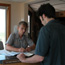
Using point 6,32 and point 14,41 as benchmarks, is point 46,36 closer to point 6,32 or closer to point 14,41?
point 14,41

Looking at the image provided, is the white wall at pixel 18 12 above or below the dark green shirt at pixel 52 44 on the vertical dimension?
above

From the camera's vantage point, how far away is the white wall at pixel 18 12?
4367mm

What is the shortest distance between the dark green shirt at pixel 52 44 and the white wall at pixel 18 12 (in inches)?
128

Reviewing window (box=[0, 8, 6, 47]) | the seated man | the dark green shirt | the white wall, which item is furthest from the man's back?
window (box=[0, 8, 6, 47])

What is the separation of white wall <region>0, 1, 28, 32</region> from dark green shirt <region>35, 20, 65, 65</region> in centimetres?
325

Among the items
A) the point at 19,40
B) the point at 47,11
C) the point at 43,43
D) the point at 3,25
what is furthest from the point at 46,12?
the point at 3,25

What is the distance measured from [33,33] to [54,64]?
5.71 m

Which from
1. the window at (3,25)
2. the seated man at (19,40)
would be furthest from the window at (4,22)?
the seated man at (19,40)

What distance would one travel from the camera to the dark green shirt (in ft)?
3.78

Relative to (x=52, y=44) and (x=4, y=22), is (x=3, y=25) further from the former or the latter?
(x=52, y=44)

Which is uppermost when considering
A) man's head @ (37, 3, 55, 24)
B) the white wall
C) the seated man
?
the white wall

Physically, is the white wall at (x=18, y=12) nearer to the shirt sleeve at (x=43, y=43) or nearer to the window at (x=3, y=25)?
the window at (x=3, y=25)

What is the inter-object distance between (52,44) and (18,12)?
344 centimetres

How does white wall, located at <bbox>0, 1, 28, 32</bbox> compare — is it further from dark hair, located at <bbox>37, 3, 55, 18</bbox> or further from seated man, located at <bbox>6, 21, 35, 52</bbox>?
dark hair, located at <bbox>37, 3, 55, 18</bbox>
